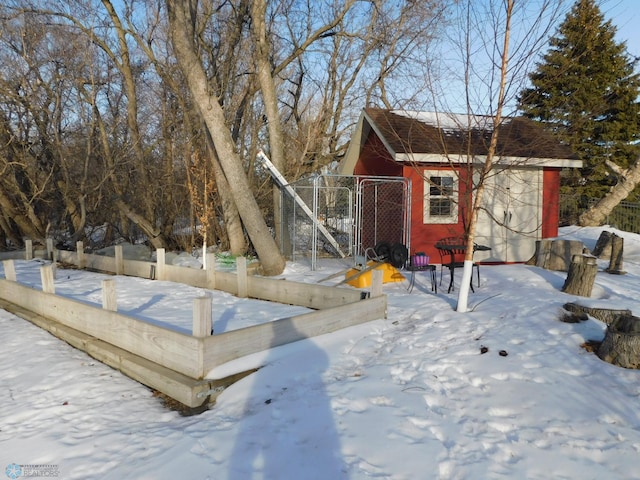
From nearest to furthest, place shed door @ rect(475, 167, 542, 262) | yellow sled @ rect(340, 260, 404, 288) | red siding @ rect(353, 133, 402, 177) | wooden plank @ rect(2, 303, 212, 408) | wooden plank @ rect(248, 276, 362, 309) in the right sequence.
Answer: wooden plank @ rect(2, 303, 212, 408), wooden plank @ rect(248, 276, 362, 309), yellow sled @ rect(340, 260, 404, 288), shed door @ rect(475, 167, 542, 262), red siding @ rect(353, 133, 402, 177)

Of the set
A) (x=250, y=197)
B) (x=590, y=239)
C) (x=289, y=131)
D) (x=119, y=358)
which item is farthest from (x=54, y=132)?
(x=590, y=239)

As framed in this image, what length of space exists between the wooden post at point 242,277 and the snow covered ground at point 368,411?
2.09m

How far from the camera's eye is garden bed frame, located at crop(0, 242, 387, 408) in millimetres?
4211

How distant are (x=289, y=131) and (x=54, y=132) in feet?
36.8

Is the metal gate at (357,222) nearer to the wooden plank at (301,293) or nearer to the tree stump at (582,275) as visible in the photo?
the wooden plank at (301,293)

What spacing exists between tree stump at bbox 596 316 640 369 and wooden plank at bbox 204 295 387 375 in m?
2.57

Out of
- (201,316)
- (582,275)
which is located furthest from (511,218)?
(201,316)

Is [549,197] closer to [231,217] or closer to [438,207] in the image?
[438,207]

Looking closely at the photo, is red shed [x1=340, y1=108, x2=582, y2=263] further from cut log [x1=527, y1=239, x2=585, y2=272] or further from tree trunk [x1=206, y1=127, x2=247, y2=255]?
A: tree trunk [x1=206, y1=127, x2=247, y2=255]

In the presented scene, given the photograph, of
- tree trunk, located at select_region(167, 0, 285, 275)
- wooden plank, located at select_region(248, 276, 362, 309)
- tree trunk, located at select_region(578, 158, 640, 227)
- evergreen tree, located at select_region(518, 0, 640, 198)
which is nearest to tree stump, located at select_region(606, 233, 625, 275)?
wooden plank, located at select_region(248, 276, 362, 309)

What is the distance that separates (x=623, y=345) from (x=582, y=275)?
260cm

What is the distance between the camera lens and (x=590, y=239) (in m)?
13.7

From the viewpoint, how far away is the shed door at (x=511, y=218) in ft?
37.9

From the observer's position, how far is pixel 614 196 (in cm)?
1541
